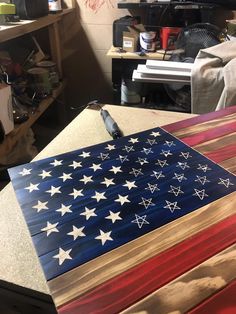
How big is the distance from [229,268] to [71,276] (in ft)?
0.67

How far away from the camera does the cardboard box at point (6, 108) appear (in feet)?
3.60

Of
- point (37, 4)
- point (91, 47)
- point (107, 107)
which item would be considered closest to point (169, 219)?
point (107, 107)

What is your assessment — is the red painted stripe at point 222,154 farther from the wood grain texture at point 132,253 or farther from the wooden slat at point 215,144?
the wood grain texture at point 132,253

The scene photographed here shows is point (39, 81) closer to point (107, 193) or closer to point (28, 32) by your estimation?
point (28, 32)

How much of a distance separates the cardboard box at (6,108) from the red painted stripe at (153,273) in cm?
89

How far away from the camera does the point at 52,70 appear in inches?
67.6

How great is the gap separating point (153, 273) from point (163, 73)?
0.77 meters

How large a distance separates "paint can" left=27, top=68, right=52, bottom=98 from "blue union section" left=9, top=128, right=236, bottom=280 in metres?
1.05

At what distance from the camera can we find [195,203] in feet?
1.63

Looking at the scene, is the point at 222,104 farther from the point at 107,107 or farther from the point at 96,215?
the point at 96,215

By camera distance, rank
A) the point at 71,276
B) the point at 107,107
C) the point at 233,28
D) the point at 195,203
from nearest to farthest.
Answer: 1. the point at 71,276
2. the point at 195,203
3. the point at 107,107
4. the point at 233,28

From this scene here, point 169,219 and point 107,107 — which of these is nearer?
point 169,219

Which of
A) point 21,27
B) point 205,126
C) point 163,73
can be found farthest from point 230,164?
point 21,27

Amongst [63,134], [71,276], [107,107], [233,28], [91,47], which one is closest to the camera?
[71,276]
